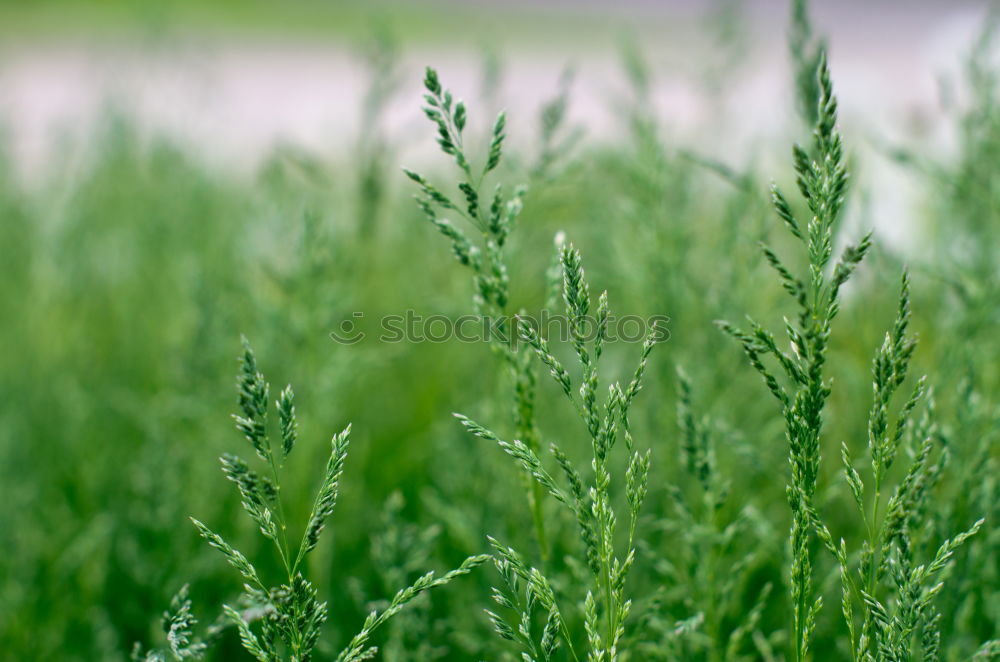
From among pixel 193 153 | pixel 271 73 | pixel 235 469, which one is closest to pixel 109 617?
pixel 235 469

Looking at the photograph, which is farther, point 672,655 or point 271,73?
point 271,73

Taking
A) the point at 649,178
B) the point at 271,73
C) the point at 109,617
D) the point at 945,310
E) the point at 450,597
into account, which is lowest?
the point at 109,617

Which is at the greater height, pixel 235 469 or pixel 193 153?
pixel 193 153

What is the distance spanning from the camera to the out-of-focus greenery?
4.64ft

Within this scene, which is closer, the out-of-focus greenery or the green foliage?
the green foliage

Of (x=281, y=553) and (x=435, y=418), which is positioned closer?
(x=281, y=553)

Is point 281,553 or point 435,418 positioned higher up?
point 281,553

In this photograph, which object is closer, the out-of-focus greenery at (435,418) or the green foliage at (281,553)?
the green foliage at (281,553)

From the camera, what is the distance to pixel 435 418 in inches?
89.0

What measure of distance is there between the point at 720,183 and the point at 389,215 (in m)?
1.35

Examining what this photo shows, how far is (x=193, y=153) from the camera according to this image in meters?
3.67

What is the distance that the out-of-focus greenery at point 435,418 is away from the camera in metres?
1.42

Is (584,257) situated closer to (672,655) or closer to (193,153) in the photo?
(672,655)

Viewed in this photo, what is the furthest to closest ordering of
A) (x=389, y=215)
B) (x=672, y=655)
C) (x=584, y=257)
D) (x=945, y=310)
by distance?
1. (x=389, y=215)
2. (x=584, y=257)
3. (x=945, y=310)
4. (x=672, y=655)
